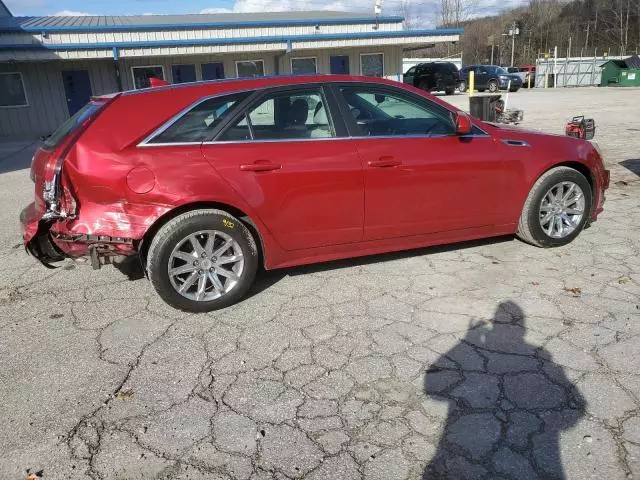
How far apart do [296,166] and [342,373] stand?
5.22 feet

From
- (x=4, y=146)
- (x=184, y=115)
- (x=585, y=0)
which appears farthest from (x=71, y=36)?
(x=585, y=0)

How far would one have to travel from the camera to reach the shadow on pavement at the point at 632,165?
Answer: 846 cm

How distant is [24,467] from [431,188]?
3285 millimetres

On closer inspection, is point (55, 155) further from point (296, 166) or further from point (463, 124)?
point (463, 124)

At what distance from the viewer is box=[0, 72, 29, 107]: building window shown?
65.2ft

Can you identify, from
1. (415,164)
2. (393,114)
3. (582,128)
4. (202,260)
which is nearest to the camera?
(202,260)

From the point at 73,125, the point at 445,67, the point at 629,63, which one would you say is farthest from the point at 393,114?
the point at 629,63

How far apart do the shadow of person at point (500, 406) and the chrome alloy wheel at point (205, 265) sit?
1660mm

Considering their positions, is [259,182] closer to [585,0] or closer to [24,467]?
[24,467]

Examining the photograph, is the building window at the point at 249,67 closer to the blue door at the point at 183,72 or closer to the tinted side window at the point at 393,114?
the blue door at the point at 183,72

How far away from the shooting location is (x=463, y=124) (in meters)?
4.29

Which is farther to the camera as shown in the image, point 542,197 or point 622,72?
point 622,72

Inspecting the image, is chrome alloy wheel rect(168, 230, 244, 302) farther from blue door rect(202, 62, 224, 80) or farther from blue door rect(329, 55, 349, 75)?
blue door rect(329, 55, 349, 75)

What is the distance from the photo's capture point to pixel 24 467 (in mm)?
2443
